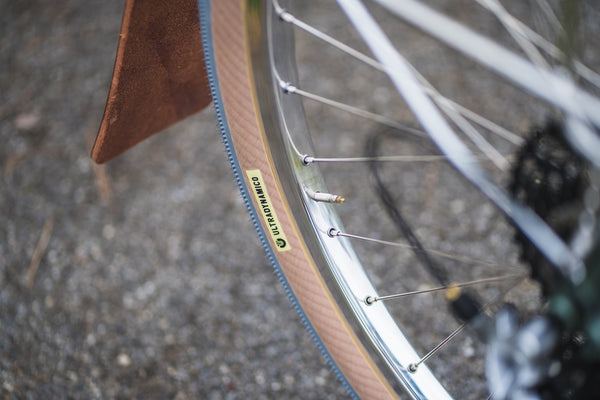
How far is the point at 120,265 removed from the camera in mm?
1049

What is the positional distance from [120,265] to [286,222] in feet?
1.97

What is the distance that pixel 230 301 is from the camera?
1.00m

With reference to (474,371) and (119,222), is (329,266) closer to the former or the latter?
(474,371)

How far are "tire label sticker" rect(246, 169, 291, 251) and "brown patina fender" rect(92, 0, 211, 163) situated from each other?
7.7 inches

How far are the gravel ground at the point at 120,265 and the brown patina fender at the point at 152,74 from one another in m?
0.42

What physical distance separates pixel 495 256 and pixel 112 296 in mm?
824

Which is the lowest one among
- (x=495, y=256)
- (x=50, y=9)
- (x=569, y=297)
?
(x=50, y=9)

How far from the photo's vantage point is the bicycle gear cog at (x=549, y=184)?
0.73 m

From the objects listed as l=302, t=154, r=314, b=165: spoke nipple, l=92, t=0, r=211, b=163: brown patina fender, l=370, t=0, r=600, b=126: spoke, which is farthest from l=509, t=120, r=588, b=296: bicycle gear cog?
l=92, t=0, r=211, b=163: brown patina fender

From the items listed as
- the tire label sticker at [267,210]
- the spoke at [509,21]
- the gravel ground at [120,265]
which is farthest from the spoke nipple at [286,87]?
the gravel ground at [120,265]

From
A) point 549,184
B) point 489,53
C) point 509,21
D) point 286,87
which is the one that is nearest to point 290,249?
point 286,87

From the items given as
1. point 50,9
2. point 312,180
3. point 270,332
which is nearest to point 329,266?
point 312,180

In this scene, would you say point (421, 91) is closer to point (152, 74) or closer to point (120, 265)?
point (152, 74)

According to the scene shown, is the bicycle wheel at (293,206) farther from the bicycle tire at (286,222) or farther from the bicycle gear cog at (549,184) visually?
the bicycle gear cog at (549,184)
